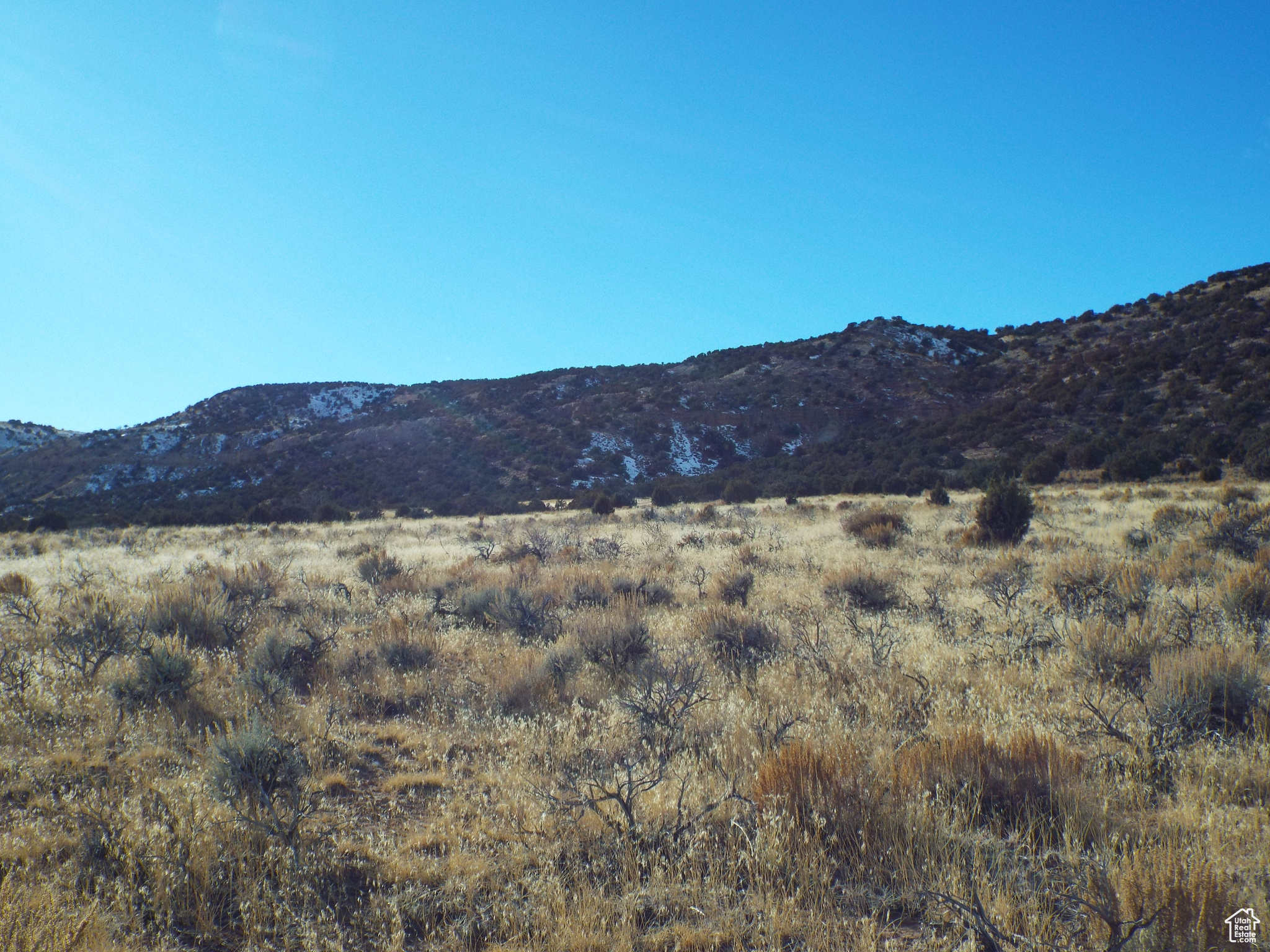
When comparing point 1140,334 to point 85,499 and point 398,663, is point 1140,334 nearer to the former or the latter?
point 398,663

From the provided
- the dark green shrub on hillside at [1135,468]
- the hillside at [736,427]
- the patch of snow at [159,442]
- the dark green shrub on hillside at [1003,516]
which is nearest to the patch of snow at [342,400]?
the hillside at [736,427]

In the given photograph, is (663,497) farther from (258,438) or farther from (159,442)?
(159,442)

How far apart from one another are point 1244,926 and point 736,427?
51.6 m

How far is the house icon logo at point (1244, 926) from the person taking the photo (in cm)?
202

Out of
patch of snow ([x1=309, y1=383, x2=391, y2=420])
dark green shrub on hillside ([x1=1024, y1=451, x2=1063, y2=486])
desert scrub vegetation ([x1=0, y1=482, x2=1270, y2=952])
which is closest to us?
desert scrub vegetation ([x1=0, y1=482, x2=1270, y2=952])

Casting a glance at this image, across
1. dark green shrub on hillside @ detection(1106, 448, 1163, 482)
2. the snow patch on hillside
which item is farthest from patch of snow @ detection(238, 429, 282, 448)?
dark green shrub on hillside @ detection(1106, 448, 1163, 482)

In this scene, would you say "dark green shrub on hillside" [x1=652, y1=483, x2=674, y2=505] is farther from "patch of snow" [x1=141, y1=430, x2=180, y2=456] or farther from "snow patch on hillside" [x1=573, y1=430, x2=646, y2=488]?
"patch of snow" [x1=141, y1=430, x2=180, y2=456]

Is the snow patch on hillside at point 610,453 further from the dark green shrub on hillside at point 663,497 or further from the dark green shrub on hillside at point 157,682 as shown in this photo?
the dark green shrub on hillside at point 157,682

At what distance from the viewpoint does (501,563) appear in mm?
13031

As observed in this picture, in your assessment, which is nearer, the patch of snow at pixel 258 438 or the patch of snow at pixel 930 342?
the patch of snow at pixel 258 438

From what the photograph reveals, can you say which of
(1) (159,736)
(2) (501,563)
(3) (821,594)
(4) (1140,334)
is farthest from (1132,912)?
(4) (1140,334)

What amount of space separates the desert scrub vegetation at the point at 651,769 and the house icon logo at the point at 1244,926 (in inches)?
2.0

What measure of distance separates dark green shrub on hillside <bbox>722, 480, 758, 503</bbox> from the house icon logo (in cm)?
2739

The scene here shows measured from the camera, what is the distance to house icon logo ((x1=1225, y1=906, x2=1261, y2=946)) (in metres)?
2.02
